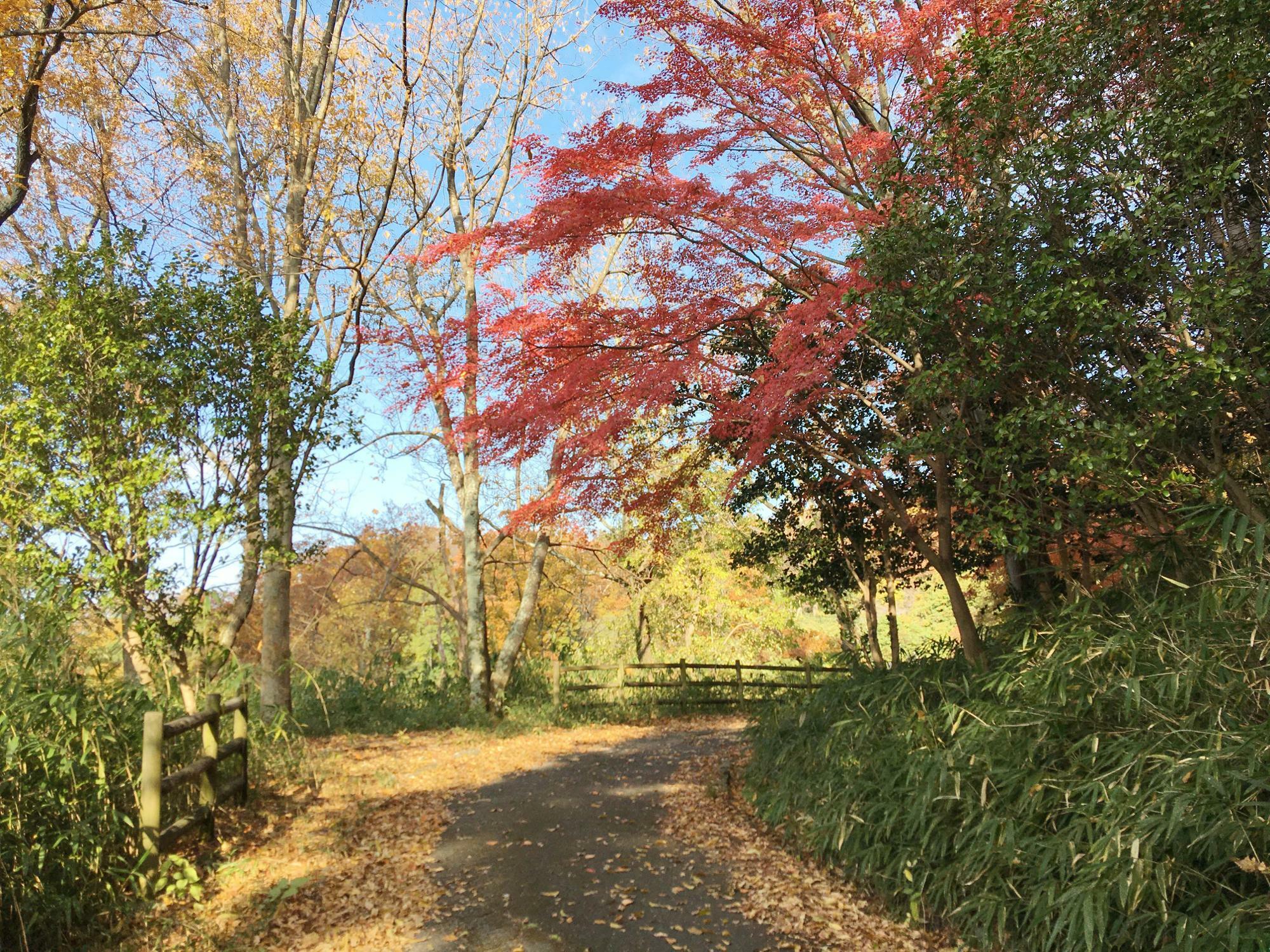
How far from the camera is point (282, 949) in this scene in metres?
4.33

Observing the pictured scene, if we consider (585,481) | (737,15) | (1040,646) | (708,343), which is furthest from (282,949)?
(737,15)

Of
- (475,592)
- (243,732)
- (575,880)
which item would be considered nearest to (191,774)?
(243,732)

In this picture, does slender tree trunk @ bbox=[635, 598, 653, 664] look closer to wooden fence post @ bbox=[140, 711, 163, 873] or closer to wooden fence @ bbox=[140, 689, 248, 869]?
wooden fence @ bbox=[140, 689, 248, 869]

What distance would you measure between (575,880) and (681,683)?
8.81 metres

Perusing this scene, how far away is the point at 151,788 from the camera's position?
4.80 meters

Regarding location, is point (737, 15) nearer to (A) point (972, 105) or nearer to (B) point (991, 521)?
(A) point (972, 105)

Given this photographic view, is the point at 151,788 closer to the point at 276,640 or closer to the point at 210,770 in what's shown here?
the point at 210,770

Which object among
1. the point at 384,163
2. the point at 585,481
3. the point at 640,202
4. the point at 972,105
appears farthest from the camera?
the point at 384,163

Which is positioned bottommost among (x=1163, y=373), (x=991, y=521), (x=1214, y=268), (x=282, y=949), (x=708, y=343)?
(x=282, y=949)

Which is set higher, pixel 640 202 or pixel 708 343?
pixel 640 202

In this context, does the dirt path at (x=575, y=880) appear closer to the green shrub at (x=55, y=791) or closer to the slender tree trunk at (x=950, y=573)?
the green shrub at (x=55, y=791)

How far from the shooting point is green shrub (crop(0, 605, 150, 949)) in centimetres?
373

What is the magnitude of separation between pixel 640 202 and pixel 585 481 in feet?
11.1

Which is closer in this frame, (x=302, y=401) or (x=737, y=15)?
(x=737, y=15)
